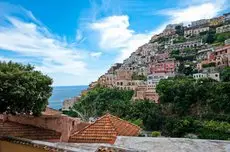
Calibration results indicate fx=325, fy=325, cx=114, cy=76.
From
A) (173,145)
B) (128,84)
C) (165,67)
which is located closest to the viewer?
(173,145)

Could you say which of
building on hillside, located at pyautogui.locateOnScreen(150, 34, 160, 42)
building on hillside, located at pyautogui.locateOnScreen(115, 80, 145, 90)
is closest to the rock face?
building on hillside, located at pyautogui.locateOnScreen(115, 80, 145, 90)

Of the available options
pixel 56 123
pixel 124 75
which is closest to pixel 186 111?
pixel 124 75

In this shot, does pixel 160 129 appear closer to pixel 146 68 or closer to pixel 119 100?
pixel 119 100

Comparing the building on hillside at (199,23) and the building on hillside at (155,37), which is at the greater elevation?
the building on hillside at (199,23)

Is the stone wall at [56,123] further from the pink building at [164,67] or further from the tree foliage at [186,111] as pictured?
the pink building at [164,67]

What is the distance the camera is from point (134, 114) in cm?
5528

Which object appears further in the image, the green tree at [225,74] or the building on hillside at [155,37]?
the building on hillside at [155,37]

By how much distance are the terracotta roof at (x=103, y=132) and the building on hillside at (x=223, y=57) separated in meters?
66.3

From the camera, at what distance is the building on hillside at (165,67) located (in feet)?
289

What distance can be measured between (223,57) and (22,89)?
230ft

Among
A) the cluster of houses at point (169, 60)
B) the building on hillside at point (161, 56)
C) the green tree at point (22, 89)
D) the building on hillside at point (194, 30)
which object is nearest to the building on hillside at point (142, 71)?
the cluster of houses at point (169, 60)

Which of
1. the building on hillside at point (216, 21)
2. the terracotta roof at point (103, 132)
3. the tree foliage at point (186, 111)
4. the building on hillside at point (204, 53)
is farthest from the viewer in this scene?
the building on hillside at point (216, 21)

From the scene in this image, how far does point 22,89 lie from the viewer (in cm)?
1033

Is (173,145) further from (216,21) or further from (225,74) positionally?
(216,21)
